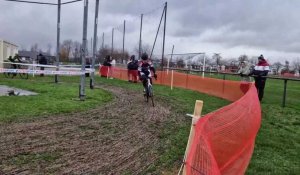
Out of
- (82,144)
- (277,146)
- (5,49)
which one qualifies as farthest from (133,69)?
(5,49)

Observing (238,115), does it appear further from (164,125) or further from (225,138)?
(164,125)

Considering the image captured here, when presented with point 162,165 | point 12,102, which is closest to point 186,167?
point 162,165

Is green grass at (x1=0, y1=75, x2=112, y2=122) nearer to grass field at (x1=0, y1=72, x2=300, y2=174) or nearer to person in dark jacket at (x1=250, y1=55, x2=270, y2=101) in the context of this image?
grass field at (x1=0, y1=72, x2=300, y2=174)

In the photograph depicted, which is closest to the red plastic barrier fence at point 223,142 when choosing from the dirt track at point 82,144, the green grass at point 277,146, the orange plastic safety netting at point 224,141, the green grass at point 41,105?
the orange plastic safety netting at point 224,141

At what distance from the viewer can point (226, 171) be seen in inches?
209

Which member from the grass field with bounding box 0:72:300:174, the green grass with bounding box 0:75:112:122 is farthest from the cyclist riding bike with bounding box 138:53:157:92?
the green grass with bounding box 0:75:112:122

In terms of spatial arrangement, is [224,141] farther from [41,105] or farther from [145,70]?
[145,70]

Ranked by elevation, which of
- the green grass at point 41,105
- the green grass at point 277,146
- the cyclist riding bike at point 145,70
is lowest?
the green grass at point 277,146

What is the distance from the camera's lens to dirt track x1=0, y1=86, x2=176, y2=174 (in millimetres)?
5930

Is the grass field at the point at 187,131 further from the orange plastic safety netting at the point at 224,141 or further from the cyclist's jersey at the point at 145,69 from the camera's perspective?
the cyclist's jersey at the point at 145,69

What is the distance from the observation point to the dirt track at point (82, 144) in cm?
593

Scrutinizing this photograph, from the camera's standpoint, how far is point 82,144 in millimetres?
7348

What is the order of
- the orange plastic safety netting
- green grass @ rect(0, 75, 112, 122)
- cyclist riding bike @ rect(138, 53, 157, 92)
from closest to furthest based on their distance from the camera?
the orange plastic safety netting → green grass @ rect(0, 75, 112, 122) → cyclist riding bike @ rect(138, 53, 157, 92)

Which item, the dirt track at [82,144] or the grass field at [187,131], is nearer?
the dirt track at [82,144]
